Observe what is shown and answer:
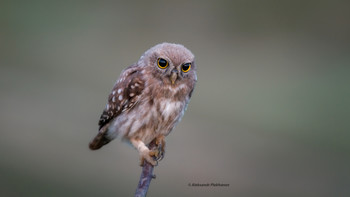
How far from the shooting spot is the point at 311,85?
40.3 feet

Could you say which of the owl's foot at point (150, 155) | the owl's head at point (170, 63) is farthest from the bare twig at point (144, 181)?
the owl's head at point (170, 63)

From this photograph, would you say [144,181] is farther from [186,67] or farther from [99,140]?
[99,140]

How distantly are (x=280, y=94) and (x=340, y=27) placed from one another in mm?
3819

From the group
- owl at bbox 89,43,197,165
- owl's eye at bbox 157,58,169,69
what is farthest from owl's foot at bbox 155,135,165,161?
owl's eye at bbox 157,58,169,69

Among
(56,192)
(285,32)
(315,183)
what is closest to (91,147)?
(56,192)

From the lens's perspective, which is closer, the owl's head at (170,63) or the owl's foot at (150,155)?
the owl's head at (170,63)

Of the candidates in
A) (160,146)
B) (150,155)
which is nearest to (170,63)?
(150,155)

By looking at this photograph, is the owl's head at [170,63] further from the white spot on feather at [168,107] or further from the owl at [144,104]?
the white spot on feather at [168,107]

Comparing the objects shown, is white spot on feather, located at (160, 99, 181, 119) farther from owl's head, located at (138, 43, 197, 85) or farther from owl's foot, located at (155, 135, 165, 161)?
owl's foot, located at (155, 135, 165, 161)

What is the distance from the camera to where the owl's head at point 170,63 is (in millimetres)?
2764

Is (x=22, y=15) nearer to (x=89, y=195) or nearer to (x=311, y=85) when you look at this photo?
(x=311, y=85)

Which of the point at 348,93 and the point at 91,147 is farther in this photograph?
the point at 348,93

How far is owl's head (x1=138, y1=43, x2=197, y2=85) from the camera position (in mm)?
2764

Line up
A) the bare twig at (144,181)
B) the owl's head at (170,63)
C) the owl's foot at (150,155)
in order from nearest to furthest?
the bare twig at (144,181), the owl's head at (170,63), the owl's foot at (150,155)
